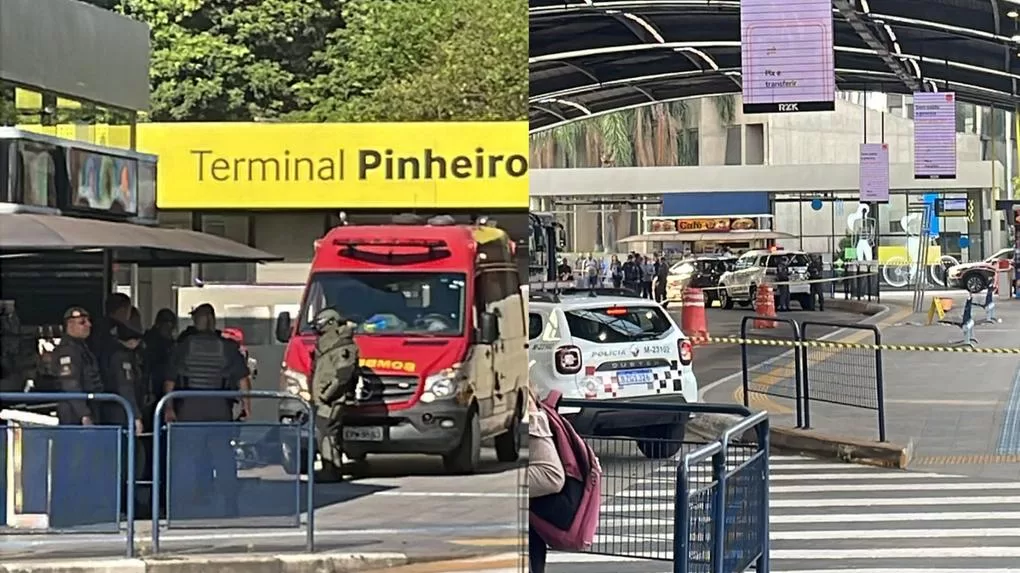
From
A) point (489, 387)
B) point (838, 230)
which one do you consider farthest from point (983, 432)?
point (489, 387)

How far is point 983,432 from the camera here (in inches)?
533

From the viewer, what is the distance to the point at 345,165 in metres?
3.00

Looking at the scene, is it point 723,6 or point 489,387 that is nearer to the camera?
point 489,387

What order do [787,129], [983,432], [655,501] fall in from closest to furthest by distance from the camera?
[655,501] < [787,129] < [983,432]

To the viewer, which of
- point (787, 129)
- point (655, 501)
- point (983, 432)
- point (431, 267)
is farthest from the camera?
point (983, 432)

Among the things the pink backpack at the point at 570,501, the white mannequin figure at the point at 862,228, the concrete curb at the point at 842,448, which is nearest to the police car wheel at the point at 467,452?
the pink backpack at the point at 570,501

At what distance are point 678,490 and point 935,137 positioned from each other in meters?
9.73

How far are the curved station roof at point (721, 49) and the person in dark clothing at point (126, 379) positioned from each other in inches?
364

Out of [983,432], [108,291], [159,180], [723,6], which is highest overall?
[723,6]

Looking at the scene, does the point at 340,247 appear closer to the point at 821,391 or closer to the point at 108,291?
Result: the point at 108,291

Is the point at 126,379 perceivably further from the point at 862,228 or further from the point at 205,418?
the point at 862,228

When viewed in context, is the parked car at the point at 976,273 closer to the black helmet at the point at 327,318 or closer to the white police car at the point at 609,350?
the white police car at the point at 609,350

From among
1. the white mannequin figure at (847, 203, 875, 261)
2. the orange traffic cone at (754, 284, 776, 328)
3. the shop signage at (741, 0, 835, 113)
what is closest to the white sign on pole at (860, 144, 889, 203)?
the white mannequin figure at (847, 203, 875, 261)

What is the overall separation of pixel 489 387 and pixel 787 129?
33.0ft
